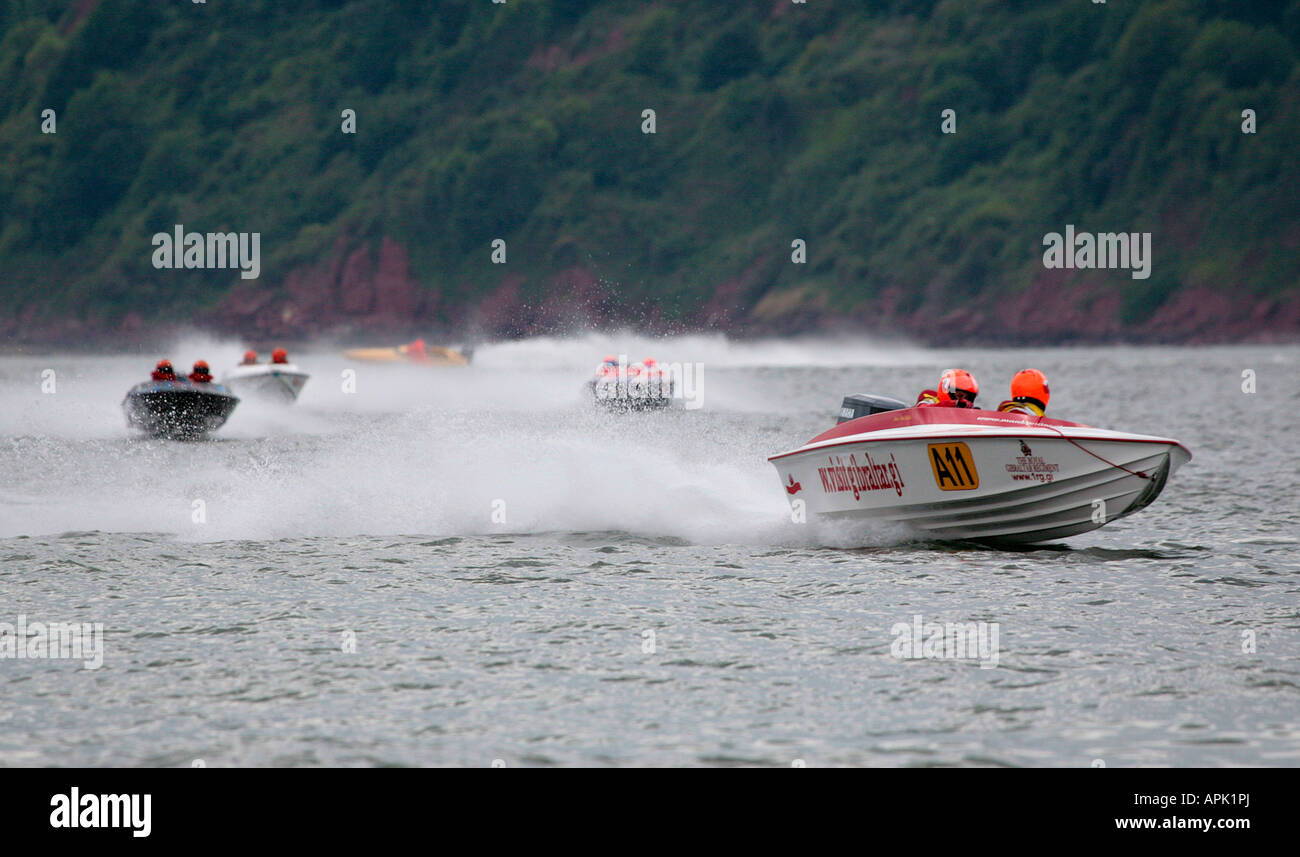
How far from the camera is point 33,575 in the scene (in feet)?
40.9

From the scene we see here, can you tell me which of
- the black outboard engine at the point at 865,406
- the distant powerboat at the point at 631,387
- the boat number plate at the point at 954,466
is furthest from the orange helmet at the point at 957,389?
the distant powerboat at the point at 631,387

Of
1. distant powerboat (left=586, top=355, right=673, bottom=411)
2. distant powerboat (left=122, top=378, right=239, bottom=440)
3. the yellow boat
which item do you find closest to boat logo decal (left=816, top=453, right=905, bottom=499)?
distant powerboat (left=122, top=378, right=239, bottom=440)

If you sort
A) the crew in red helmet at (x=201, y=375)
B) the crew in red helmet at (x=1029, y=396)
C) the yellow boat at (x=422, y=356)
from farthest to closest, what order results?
the yellow boat at (x=422, y=356) → the crew in red helmet at (x=201, y=375) → the crew in red helmet at (x=1029, y=396)

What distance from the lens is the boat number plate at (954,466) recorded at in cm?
1277

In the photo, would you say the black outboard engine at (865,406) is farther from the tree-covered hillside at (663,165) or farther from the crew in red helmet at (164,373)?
the tree-covered hillside at (663,165)

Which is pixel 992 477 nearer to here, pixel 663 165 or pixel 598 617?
pixel 598 617

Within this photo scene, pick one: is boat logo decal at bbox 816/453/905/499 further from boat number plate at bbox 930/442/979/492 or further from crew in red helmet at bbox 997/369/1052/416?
crew in red helmet at bbox 997/369/1052/416

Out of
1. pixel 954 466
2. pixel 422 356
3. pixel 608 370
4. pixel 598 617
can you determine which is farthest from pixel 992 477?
pixel 422 356

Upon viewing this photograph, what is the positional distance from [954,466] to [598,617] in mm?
4012

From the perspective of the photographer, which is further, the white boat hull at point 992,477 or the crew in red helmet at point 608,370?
the crew in red helmet at point 608,370

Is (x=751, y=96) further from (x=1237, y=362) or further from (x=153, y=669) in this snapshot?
(x=153, y=669)

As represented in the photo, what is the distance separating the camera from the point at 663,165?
374 feet

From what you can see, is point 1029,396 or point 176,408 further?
point 176,408
